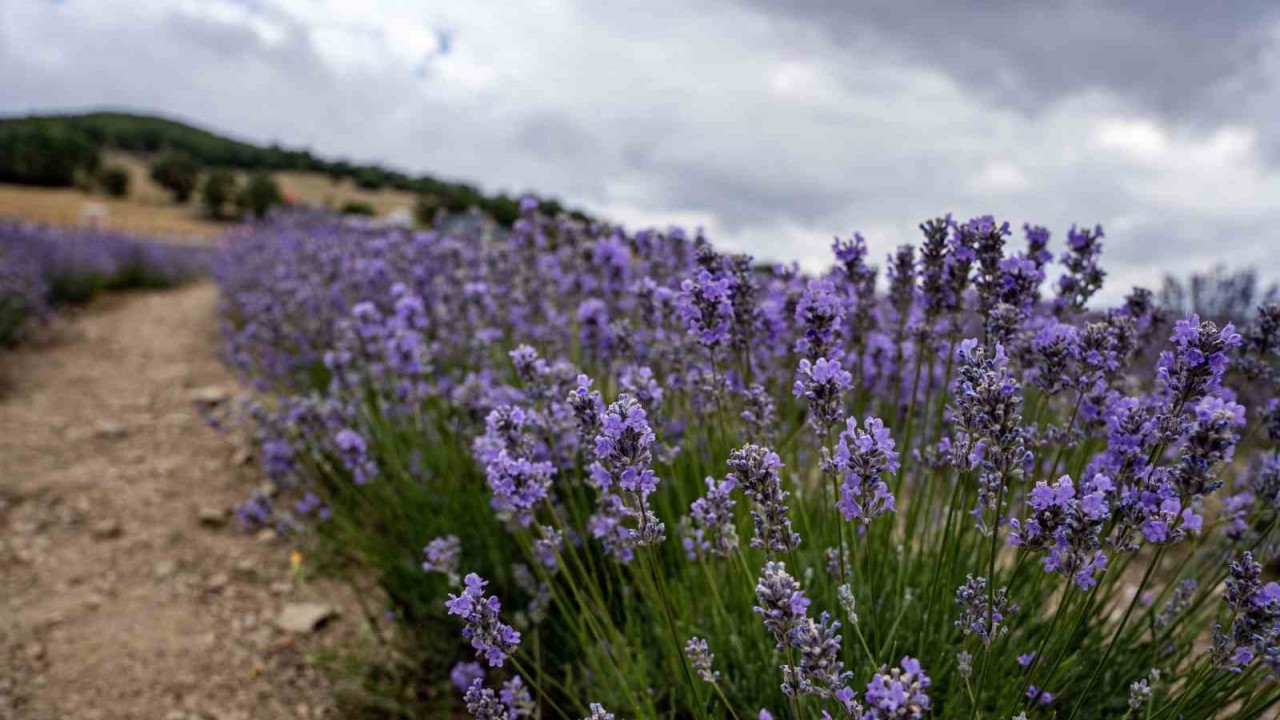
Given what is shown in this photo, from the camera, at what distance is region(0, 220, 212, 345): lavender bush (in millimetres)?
7863

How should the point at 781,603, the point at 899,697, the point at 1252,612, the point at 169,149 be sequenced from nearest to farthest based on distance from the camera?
the point at 899,697
the point at 781,603
the point at 1252,612
the point at 169,149

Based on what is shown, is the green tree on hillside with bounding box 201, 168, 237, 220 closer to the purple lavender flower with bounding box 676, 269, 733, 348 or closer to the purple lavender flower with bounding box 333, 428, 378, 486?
the purple lavender flower with bounding box 333, 428, 378, 486

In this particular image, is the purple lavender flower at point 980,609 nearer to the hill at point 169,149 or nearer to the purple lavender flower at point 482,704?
the purple lavender flower at point 482,704

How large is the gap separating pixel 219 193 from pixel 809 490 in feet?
101

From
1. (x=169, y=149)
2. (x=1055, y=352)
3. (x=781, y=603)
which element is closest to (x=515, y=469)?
(x=781, y=603)

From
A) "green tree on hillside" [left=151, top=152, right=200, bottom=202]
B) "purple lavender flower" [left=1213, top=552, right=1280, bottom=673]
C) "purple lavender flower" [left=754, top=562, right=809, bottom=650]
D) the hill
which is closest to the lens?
"purple lavender flower" [left=754, top=562, right=809, bottom=650]

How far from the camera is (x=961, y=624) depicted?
1.55m

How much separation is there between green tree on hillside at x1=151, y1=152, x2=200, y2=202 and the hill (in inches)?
83.0

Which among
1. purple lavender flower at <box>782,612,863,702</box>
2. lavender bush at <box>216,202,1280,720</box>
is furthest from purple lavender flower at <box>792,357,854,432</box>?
purple lavender flower at <box>782,612,863,702</box>

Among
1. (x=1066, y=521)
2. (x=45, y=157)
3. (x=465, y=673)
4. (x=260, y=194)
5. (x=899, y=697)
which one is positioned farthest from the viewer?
(x=45, y=157)

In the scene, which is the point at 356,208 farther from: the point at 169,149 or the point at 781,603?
the point at 781,603

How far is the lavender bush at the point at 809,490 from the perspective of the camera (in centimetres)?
146

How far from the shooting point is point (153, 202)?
3144 cm

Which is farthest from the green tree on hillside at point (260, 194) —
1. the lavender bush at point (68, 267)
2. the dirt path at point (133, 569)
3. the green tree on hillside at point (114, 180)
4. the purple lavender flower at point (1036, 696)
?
the purple lavender flower at point (1036, 696)
